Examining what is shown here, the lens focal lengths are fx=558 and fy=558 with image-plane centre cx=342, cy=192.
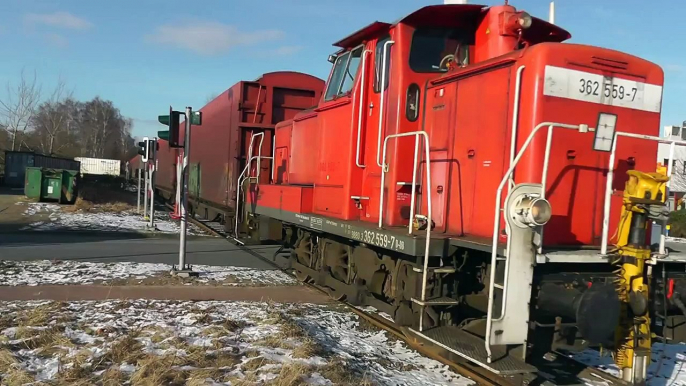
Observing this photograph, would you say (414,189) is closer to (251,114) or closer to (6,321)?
(6,321)

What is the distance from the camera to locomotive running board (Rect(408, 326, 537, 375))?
424 cm

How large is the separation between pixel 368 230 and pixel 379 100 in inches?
63.4

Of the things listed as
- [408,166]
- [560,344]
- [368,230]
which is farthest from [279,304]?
[560,344]

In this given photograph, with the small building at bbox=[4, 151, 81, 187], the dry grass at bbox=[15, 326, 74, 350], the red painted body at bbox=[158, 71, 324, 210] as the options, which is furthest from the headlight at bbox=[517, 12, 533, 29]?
the small building at bbox=[4, 151, 81, 187]

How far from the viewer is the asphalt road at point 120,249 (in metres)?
11.4

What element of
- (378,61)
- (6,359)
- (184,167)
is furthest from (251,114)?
(6,359)

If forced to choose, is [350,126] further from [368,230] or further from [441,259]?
[441,259]

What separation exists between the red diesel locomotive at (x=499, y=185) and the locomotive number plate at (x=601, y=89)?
0.01 m

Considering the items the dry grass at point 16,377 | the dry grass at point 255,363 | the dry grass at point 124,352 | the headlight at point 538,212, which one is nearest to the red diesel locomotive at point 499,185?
the headlight at point 538,212

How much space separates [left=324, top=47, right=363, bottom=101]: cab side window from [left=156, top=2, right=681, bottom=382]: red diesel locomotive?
1.7 inches

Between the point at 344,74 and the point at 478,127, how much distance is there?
8.73ft

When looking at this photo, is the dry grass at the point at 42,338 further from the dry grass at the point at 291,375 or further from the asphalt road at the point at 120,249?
the asphalt road at the point at 120,249

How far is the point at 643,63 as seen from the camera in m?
5.18

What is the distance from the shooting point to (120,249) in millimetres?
12758
